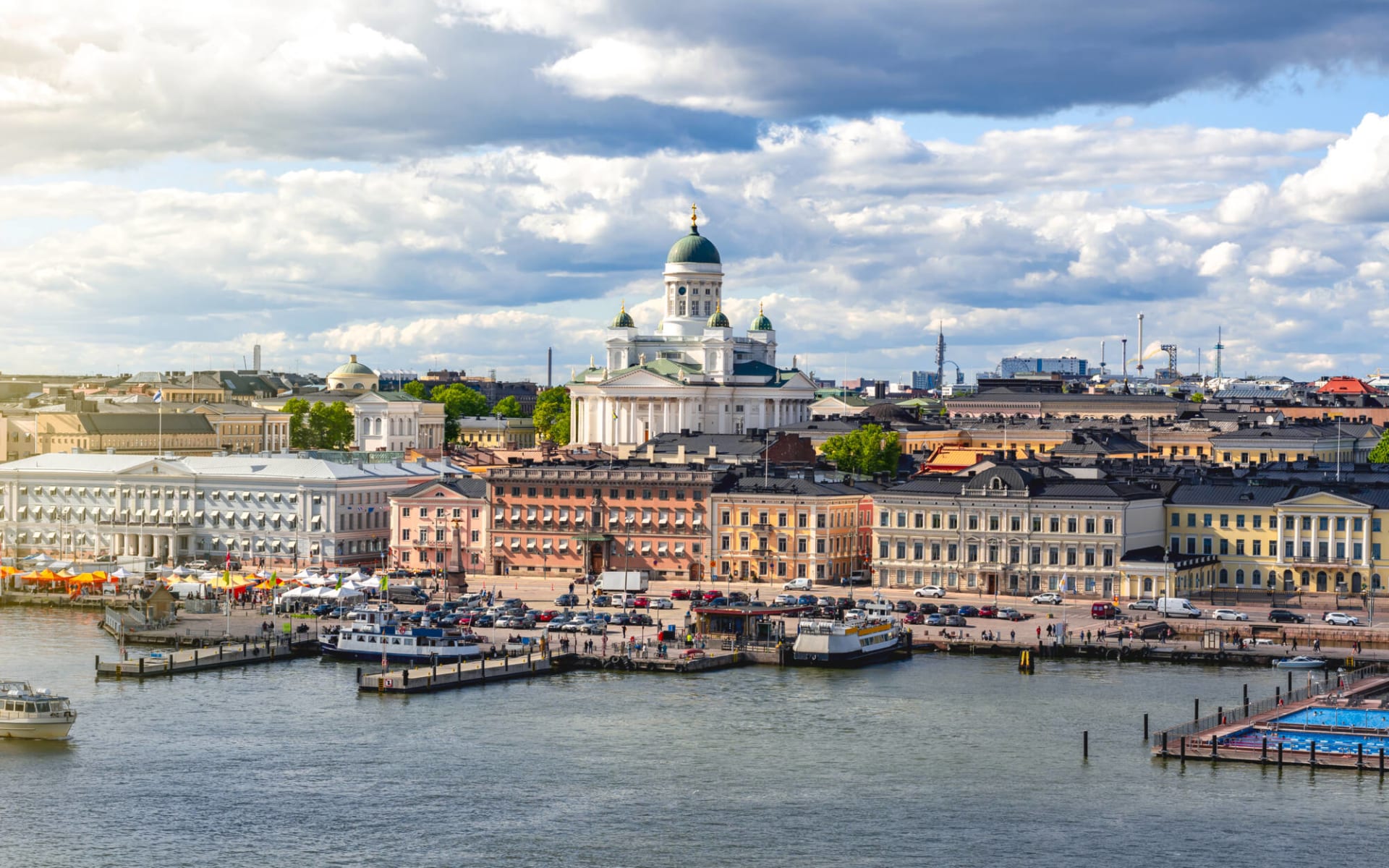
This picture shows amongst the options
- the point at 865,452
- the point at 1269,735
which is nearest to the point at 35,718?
the point at 1269,735

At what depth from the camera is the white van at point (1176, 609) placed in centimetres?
8900

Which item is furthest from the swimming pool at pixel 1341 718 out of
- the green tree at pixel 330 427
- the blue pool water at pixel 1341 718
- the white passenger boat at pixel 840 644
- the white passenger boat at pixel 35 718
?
the green tree at pixel 330 427

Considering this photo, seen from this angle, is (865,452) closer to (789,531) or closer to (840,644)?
(789,531)

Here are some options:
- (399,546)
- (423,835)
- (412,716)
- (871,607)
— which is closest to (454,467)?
(399,546)

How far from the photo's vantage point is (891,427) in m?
168

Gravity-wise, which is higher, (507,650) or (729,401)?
(729,401)

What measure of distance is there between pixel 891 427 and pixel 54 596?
78127 millimetres

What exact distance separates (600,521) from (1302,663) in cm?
3935

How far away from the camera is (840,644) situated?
262ft

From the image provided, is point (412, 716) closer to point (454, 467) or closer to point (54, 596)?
point (54, 596)

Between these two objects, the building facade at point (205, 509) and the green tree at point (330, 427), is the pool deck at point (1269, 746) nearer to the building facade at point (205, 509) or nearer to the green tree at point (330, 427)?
the building facade at point (205, 509)

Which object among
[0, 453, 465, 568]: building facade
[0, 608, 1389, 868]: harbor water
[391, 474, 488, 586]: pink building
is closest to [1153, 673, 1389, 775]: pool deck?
[0, 608, 1389, 868]: harbor water

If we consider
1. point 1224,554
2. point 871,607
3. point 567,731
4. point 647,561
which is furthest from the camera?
point 647,561

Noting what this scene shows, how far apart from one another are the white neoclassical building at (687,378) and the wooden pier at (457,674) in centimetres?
8474
